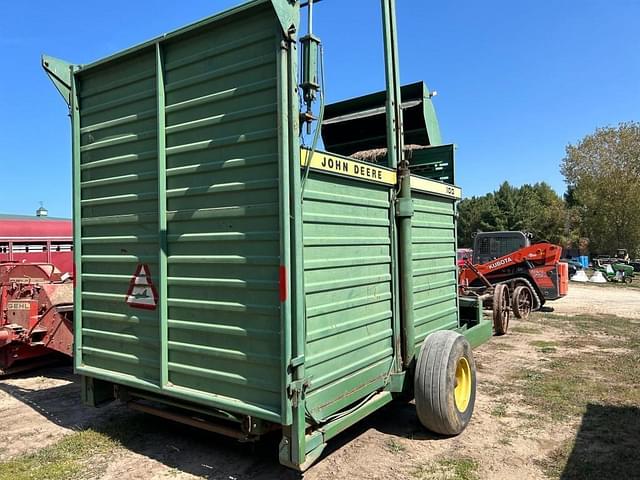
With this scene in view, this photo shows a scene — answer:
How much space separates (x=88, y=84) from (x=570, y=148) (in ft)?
133

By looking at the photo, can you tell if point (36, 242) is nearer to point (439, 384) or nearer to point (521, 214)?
point (439, 384)

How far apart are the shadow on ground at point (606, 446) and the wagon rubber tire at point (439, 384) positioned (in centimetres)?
95

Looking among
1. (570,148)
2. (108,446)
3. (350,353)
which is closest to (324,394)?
(350,353)

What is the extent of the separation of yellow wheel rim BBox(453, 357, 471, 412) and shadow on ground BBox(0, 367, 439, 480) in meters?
0.49

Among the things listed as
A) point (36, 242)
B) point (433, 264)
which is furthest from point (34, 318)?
point (433, 264)

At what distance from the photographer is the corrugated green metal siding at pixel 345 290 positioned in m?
3.40

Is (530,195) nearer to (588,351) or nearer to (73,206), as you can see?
(588,351)

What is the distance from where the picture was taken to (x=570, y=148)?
38.2 meters

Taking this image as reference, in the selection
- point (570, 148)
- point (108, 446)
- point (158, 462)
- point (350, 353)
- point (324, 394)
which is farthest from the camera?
point (570, 148)

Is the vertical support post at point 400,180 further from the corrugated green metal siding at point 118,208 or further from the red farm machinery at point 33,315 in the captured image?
the red farm machinery at point 33,315

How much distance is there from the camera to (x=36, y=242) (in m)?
8.70

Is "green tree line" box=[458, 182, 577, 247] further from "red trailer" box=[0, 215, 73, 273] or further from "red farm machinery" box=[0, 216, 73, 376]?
"red farm machinery" box=[0, 216, 73, 376]

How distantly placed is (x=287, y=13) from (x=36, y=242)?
7.49 meters

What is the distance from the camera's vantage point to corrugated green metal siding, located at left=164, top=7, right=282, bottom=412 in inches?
128
